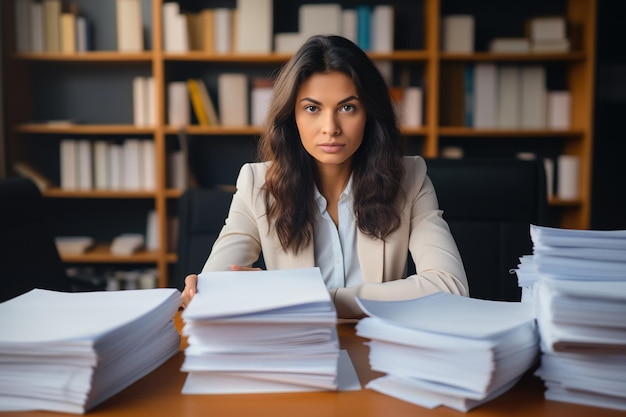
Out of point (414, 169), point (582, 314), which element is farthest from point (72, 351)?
point (414, 169)

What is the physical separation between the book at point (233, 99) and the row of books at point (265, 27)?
0.16 m

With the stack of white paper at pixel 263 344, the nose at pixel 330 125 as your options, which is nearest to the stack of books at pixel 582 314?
the stack of white paper at pixel 263 344

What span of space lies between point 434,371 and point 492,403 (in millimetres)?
87

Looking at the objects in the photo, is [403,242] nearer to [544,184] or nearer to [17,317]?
[544,184]

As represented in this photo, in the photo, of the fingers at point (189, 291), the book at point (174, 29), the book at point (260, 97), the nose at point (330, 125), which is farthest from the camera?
the book at point (260, 97)

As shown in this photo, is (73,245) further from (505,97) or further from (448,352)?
(448,352)

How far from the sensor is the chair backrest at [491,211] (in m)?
1.80

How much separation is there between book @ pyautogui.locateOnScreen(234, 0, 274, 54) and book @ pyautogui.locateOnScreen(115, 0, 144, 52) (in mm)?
554

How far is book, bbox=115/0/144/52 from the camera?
3232 millimetres

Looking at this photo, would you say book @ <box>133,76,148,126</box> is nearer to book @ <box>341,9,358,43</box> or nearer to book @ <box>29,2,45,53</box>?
book @ <box>29,2,45,53</box>

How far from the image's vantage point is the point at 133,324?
779 mm

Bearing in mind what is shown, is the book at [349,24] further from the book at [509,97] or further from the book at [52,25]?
the book at [52,25]

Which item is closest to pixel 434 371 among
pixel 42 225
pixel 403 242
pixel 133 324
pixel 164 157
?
pixel 133 324

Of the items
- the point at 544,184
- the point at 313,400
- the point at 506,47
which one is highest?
the point at 506,47
